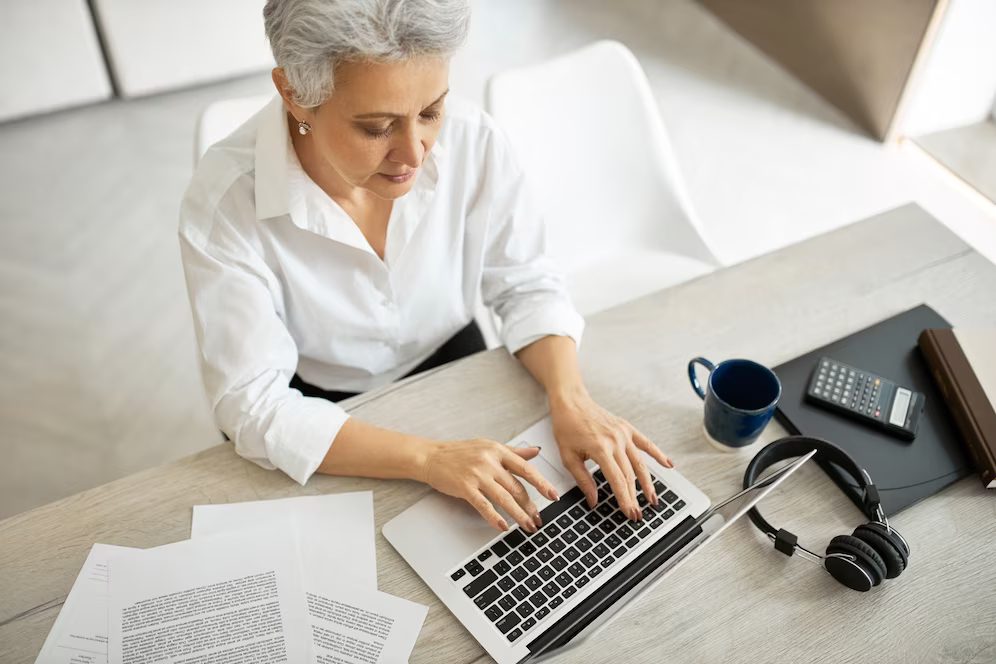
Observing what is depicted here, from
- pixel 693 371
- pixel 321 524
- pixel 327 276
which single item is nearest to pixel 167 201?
pixel 327 276

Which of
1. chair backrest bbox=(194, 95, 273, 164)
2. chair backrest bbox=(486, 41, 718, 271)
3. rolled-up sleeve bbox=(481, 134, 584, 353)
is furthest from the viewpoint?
chair backrest bbox=(486, 41, 718, 271)

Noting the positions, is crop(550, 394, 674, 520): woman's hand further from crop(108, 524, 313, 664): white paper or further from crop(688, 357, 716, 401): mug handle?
crop(108, 524, 313, 664): white paper

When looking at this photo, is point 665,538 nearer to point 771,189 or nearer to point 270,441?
point 270,441

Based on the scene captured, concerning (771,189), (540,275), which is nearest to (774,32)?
(771,189)

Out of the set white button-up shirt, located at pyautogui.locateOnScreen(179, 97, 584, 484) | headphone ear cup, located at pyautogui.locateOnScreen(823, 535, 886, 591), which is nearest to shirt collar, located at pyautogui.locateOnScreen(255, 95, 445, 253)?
white button-up shirt, located at pyautogui.locateOnScreen(179, 97, 584, 484)

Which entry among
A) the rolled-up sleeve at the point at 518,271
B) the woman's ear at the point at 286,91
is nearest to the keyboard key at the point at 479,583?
the rolled-up sleeve at the point at 518,271

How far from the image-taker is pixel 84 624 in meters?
0.94

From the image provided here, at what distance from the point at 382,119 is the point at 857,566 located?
758mm

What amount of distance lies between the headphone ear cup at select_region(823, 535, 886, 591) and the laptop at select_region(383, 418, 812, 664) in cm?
12

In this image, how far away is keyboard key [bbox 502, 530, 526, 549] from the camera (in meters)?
1.02

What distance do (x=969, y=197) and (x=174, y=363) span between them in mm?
2550

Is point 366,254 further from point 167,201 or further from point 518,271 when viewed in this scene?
point 167,201

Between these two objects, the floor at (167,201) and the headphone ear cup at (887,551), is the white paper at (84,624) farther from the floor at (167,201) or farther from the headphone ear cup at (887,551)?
the floor at (167,201)

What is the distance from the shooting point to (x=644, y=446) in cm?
111
